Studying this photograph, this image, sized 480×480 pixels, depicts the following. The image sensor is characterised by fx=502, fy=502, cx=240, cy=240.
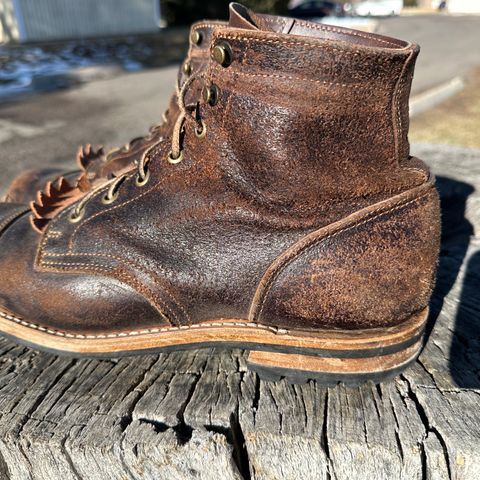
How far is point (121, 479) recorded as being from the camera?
1.22 meters

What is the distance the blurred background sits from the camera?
19.4 feet

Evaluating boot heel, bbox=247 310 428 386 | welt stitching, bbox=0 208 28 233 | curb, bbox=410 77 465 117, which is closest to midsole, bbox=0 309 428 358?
boot heel, bbox=247 310 428 386

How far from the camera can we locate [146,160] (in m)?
1.36

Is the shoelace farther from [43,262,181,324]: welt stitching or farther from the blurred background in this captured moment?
the blurred background

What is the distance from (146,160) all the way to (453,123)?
6.83 meters

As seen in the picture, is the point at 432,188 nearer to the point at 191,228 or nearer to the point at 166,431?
the point at 191,228

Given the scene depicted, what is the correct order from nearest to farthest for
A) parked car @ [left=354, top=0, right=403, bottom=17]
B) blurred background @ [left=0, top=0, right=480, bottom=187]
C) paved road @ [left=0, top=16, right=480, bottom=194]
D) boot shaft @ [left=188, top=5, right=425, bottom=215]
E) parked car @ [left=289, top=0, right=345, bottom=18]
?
boot shaft @ [left=188, top=5, right=425, bottom=215] → paved road @ [left=0, top=16, right=480, bottom=194] → blurred background @ [left=0, top=0, right=480, bottom=187] → parked car @ [left=289, top=0, right=345, bottom=18] → parked car @ [left=354, top=0, right=403, bottom=17]

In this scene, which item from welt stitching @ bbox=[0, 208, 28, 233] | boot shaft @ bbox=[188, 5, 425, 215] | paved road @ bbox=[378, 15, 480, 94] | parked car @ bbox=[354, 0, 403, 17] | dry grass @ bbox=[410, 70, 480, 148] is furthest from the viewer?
parked car @ bbox=[354, 0, 403, 17]

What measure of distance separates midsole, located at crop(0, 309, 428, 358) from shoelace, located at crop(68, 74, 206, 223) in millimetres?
342

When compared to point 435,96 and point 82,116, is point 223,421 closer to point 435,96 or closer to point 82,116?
point 82,116

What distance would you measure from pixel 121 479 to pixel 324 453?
496 mm

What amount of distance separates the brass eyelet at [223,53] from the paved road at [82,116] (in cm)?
353

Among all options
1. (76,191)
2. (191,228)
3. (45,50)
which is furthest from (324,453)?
(45,50)

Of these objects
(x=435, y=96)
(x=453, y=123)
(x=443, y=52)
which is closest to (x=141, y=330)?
(x=453, y=123)
